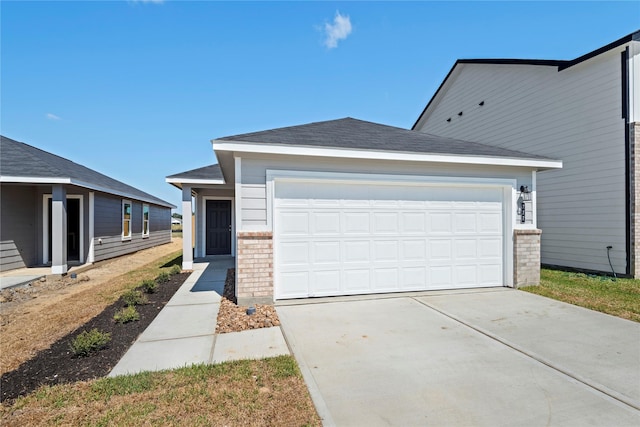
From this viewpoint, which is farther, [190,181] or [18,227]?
[190,181]

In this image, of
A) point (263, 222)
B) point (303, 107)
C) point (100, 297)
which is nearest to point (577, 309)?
point (263, 222)

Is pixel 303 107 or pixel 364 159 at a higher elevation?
pixel 303 107

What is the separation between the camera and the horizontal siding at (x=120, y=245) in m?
11.6

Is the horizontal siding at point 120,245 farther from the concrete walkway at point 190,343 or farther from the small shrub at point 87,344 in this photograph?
the small shrub at point 87,344

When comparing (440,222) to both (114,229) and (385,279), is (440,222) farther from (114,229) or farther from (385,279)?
(114,229)

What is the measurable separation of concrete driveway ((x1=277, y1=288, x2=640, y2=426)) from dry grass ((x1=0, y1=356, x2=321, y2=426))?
246mm

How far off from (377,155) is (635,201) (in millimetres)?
7151

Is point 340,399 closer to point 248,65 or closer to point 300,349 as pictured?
point 300,349

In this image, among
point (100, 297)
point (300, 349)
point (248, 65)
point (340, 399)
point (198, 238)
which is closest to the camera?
point (340, 399)

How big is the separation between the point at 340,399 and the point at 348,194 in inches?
153

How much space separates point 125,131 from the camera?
1636 centimetres

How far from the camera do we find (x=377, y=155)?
18.5ft

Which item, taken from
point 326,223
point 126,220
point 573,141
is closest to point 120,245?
point 126,220

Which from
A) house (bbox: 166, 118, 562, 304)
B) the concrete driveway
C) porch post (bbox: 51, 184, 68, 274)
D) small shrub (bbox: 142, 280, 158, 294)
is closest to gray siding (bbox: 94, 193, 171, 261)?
porch post (bbox: 51, 184, 68, 274)
